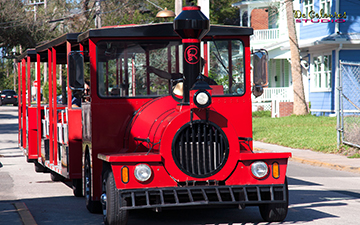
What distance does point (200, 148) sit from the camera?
6.11 metres

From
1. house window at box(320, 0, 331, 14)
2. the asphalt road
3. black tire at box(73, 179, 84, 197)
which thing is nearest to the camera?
the asphalt road

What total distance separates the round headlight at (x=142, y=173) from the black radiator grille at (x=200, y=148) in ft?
1.09

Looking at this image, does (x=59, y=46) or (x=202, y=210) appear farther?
(x=59, y=46)

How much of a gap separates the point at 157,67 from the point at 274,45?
2653 cm

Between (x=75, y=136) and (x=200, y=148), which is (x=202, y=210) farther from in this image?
(x=75, y=136)

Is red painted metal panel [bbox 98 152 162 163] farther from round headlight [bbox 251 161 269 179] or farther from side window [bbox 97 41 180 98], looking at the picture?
side window [bbox 97 41 180 98]

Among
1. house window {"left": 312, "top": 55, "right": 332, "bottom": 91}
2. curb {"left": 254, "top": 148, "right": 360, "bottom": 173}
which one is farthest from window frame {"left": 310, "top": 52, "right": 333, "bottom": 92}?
curb {"left": 254, "top": 148, "right": 360, "bottom": 173}

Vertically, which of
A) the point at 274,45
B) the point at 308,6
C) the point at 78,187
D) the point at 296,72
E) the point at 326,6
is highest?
the point at 308,6

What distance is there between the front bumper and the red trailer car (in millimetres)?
11

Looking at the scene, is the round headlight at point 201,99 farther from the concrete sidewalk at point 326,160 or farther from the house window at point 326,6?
the house window at point 326,6

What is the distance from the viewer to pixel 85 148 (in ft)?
25.0

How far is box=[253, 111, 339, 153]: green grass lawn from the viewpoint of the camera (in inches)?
647

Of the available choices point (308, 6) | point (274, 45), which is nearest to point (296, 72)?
point (308, 6)

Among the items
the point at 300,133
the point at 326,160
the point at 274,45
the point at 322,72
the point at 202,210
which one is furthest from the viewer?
the point at 274,45
